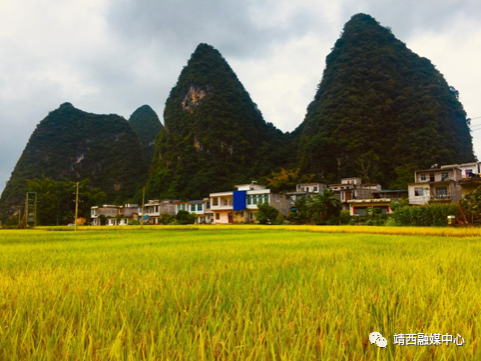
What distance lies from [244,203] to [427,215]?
22772 millimetres

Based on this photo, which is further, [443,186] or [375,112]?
[375,112]

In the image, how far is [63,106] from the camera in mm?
84750

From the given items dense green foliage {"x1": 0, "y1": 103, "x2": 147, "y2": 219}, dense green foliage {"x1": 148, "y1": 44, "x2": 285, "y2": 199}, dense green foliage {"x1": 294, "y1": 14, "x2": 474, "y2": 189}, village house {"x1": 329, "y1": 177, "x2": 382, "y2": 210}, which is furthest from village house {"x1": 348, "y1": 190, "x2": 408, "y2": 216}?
dense green foliage {"x1": 0, "y1": 103, "x2": 147, "y2": 219}

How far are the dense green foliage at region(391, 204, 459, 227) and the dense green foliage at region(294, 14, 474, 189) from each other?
22606 mm

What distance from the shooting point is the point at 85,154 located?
8019 centimetres

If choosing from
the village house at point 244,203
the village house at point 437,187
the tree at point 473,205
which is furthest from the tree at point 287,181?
the tree at point 473,205

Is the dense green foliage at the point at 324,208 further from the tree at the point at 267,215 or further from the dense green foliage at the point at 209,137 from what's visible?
the dense green foliage at the point at 209,137

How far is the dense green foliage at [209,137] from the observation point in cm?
5797

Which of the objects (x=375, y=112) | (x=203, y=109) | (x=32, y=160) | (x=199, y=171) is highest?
(x=203, y=109)

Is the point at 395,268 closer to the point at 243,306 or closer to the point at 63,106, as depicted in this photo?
the point at 243,306

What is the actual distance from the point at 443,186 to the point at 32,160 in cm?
8678

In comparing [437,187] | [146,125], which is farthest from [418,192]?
[146,125]

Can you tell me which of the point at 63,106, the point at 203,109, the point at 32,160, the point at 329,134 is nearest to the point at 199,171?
the point at 203,109

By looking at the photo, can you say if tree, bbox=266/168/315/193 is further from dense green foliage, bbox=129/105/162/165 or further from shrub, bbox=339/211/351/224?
dense green foliage, bbox=129/105/162/165
